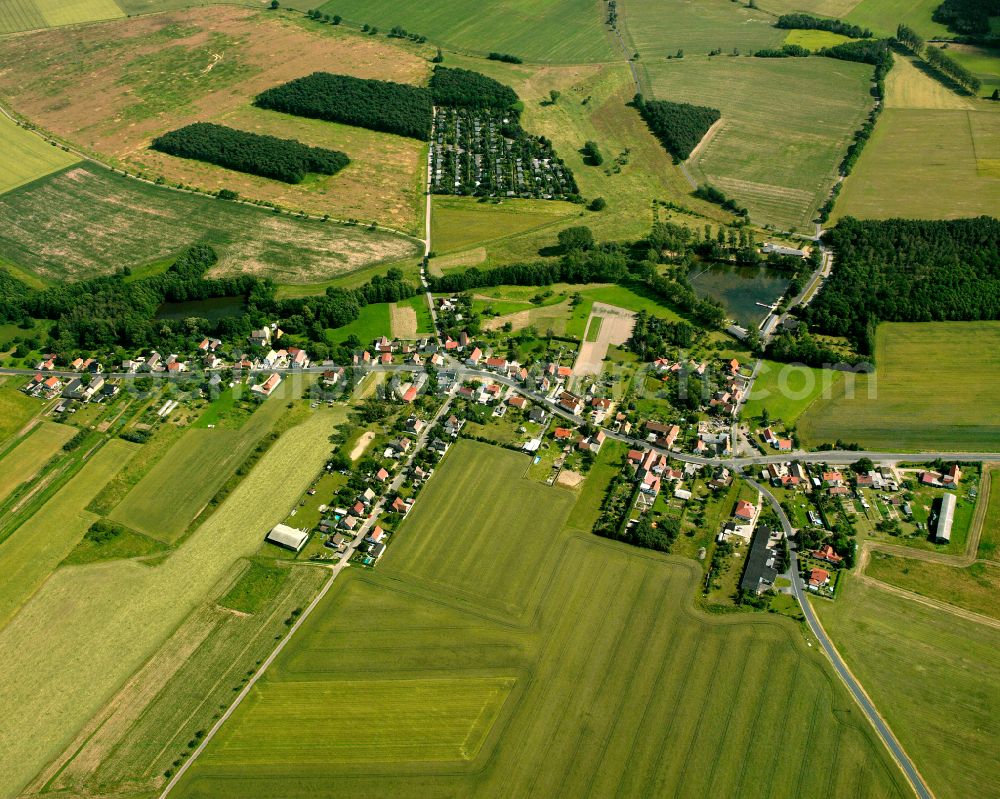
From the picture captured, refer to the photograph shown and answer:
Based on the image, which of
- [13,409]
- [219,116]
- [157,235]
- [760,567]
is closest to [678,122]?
[219,116]

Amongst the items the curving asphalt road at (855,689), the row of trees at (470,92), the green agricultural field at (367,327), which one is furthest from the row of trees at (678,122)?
the curving asphalt road at (855,689)

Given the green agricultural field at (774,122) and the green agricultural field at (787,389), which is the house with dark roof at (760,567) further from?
the green agricultural field at (774,122)

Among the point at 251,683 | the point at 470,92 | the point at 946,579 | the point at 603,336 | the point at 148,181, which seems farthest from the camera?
the point at 470,92

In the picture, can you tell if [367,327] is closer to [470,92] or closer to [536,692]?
[536,692]

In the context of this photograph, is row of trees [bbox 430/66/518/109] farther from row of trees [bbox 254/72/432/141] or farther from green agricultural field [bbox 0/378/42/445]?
green agricultural field [bbox 0/378/42/445]

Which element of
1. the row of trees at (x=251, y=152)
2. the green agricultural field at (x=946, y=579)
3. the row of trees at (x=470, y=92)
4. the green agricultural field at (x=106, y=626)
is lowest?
the green agricultural field at (x=106, y=626)

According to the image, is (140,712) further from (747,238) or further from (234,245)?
(747,238)

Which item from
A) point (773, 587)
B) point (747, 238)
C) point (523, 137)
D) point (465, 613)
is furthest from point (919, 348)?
point (523, 137)
